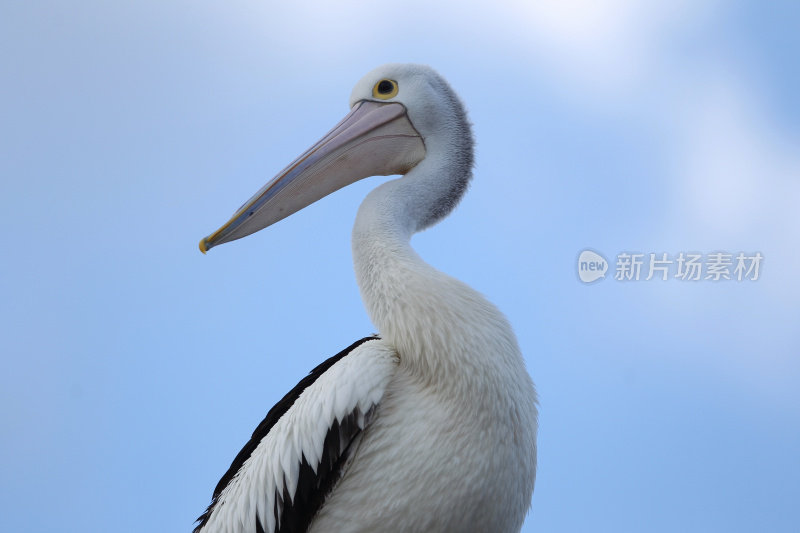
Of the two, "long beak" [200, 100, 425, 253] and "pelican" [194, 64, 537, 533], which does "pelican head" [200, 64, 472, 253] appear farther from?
"pelican" [194, 64, 537, 533]

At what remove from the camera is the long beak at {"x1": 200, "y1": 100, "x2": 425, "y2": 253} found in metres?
3.35

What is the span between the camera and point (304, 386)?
127 inches

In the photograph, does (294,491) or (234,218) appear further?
(234,218)

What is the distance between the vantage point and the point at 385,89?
350 centimetres

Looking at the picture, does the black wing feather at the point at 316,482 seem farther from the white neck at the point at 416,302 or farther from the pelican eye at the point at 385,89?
the pelican eye at the point at 385,89

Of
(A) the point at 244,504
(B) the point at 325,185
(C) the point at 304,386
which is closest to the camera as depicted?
(A) the point at 244,504

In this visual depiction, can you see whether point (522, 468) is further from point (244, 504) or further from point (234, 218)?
point (234, 218)

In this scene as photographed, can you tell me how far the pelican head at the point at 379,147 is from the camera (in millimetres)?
3307

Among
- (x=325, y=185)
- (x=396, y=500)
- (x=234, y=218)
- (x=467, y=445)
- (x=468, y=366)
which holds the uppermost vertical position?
(x=325, y=185)

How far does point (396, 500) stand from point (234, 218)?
127 cm

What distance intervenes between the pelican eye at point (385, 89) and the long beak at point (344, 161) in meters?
0.04

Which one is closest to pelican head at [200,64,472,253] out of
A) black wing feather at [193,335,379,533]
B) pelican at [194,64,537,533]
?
pelican at [194,64,537,533]

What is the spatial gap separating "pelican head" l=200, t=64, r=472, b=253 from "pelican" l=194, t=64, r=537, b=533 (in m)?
0.13

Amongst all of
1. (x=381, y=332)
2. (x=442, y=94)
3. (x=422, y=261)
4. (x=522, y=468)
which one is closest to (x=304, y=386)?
(x=381, y=332)
